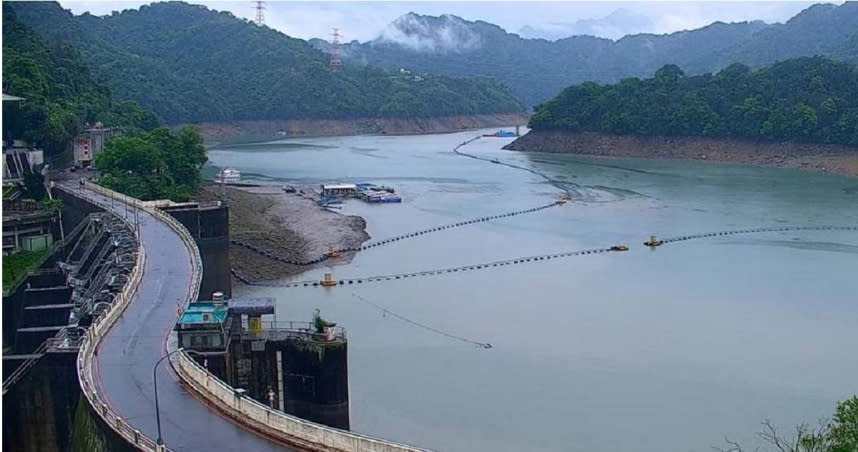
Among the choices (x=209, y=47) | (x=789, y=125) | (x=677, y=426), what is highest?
(x=209, y=47)

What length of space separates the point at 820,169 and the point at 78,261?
61.7 metres

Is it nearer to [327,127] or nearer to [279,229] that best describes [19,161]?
[279,229]

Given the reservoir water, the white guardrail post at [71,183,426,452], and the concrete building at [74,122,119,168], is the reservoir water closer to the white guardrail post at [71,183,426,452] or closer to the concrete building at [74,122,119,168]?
the white guardrail post at [71,183,426,452]

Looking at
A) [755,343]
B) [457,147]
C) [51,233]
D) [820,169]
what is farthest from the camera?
[457,147]

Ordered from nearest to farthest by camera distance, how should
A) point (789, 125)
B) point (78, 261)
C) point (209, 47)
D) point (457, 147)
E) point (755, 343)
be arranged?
point (755, 343)
point (78, 261)
point (789, 125)
point (457, 147)
point (209, 47)

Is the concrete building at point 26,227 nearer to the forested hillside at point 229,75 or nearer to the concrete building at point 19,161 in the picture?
the concrete building at point 19,161

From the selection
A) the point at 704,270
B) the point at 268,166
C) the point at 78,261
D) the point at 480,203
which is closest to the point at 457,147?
the point at 268,166

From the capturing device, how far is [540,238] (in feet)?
157

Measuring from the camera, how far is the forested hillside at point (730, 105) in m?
79.4

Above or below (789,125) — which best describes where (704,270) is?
below

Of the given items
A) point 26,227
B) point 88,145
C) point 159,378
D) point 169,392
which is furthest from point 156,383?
point 88,145

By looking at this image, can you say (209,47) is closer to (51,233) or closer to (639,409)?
(51,233)

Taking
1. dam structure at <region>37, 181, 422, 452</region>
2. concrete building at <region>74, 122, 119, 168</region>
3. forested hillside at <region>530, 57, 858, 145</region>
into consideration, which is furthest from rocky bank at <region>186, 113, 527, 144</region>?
dam structure at <region>37, 181, 422, 452</region>

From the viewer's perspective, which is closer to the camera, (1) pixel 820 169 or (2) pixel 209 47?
(1) pixel 820 169
